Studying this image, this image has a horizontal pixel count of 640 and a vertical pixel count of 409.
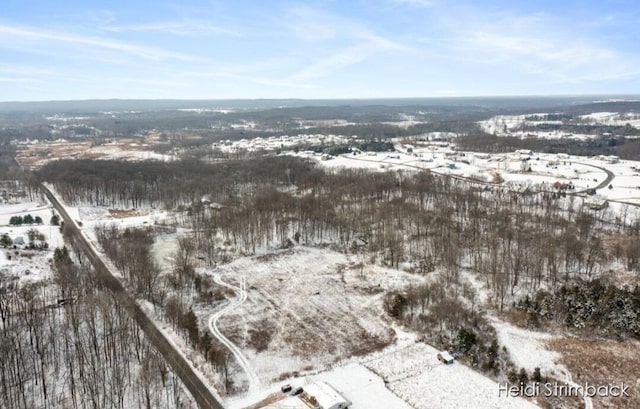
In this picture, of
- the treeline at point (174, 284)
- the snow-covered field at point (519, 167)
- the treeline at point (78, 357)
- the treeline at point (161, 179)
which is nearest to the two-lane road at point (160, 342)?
the treeline at point (78, 357)

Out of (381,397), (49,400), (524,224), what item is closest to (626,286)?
(524,224)

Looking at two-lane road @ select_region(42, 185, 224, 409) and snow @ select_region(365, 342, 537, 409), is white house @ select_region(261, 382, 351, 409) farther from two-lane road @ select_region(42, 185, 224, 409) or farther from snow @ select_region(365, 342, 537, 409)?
snow @ select_region(365, 342, 537, 409)

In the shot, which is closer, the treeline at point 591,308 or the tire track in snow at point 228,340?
the tire track in snow at point 228,340

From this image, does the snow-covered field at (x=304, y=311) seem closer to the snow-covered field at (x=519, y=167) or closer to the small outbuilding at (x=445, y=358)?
the small outbuilding at (x=445, y=358)

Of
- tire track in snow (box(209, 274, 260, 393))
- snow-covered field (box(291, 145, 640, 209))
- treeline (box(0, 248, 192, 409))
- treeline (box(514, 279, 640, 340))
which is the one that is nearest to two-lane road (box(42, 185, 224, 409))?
treeline (box(0, 248, 192, 409))

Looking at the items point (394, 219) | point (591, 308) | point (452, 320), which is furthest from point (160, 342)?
point (394, 219)

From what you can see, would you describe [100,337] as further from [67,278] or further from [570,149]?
[570,149]
